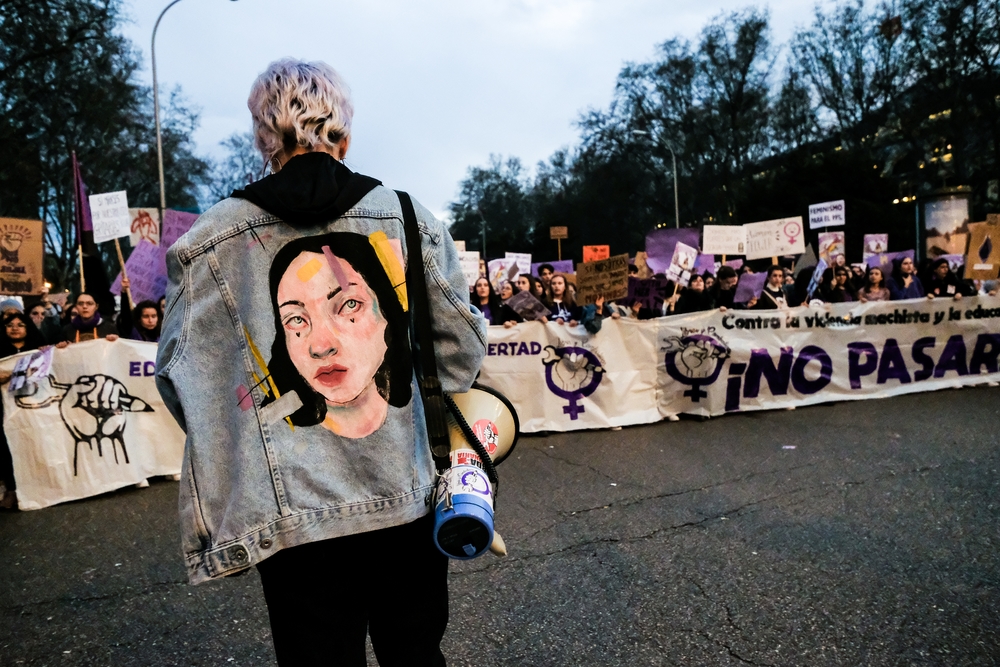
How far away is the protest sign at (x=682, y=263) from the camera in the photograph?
9273 millimetres

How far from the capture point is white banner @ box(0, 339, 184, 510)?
18.8ft

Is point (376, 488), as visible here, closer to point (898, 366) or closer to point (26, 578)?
point (26, 578)

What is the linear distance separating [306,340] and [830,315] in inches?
323

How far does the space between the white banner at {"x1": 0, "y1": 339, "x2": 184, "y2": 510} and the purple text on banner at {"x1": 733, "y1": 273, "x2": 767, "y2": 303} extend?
21.5ft

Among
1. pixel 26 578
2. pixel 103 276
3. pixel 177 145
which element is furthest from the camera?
pixel 177 145

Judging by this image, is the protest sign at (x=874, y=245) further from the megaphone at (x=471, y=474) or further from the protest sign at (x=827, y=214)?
the megaphone at (x=471, y=474)

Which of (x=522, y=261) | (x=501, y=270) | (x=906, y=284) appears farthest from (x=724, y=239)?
(x=501, y=270)

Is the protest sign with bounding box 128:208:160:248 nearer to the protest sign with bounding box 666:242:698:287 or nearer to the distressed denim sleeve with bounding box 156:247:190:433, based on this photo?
the protest sign with bounding box 666:242:698:287

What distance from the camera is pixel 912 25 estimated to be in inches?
1113

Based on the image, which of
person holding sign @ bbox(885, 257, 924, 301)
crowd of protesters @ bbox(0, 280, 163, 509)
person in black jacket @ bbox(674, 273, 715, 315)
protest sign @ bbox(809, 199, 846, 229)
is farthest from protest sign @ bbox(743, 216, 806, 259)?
crowd of protesters @ bbox(0, 280, 163, 509)

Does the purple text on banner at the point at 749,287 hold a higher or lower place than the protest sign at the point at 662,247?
lower

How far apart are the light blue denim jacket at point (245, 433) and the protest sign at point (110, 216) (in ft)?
25.5

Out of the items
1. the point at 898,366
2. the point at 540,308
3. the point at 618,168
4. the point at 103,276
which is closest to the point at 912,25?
the point at 618,168

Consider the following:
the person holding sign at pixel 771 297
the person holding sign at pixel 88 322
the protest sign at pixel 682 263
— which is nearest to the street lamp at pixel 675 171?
the person holding sign at pixel 771 297
